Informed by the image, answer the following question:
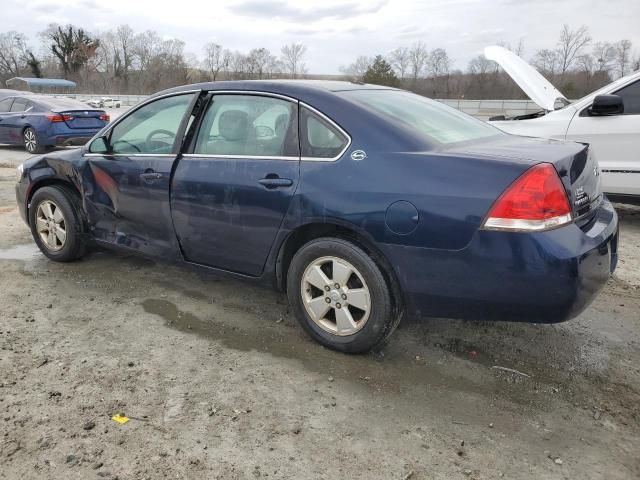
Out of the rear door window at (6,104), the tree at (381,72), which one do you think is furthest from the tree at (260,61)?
the rear door window at (6,104)

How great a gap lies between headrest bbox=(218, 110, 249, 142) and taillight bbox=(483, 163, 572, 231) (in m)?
1.68

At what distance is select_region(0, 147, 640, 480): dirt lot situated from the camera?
2.27m

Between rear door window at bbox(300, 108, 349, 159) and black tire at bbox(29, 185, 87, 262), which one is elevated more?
rear door window at bbox(300, 108, 349, 159)

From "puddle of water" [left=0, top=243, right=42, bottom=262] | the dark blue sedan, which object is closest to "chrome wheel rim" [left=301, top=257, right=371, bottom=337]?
the dark blue sedan

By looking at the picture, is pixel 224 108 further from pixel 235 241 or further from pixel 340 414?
pixel 340 414

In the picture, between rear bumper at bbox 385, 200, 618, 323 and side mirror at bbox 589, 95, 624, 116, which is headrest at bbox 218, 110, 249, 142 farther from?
side mirror at bbox 589, 95, 624, 116

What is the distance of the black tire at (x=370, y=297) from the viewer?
9.52 feet

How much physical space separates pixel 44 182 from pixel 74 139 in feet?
27.6

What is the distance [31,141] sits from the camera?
12.3 meters

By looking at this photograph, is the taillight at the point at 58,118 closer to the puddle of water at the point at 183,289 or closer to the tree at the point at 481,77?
A: the puddle of water at the point at 183,289

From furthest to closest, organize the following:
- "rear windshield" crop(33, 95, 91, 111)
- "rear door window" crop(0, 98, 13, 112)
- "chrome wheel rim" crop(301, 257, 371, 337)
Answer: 1. "rear door window" crop(0, 98, 13, 112)
2. "rear windshield" crop(33, 95, 91, 111)
3. "chrome wheel rim" crop(301, 257, 371, 337)

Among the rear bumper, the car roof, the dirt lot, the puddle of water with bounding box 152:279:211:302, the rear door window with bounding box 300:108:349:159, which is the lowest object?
the dirt lot

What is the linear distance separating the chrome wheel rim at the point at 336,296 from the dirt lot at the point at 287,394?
0.21 m

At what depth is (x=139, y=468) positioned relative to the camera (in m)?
2.21
